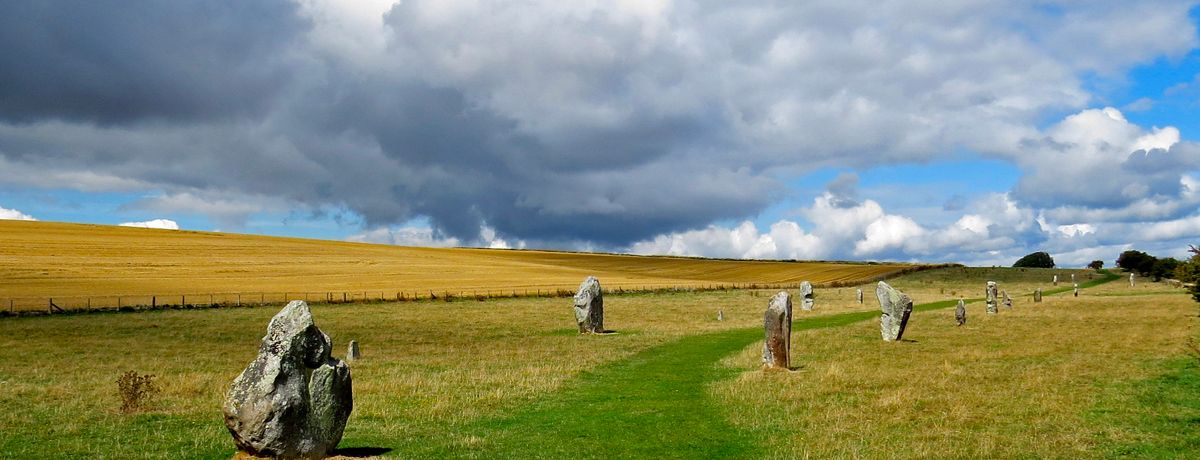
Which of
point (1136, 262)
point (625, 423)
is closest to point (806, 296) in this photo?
point (625, 423)

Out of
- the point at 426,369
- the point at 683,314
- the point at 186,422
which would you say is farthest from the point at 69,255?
the point at 186,422

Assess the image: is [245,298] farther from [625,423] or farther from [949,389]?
[949,389]

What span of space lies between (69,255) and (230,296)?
95.1 feet

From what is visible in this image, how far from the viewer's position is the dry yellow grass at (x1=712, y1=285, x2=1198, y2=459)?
15.1m

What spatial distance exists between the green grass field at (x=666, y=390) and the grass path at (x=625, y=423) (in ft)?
0.25

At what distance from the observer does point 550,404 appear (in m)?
20.3

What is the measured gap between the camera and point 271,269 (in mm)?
83500

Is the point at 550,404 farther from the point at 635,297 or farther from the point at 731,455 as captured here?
the point at 635,297

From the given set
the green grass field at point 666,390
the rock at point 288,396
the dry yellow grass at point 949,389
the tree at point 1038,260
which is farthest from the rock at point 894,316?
the tree at point 1038,260

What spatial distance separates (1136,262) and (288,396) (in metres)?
119

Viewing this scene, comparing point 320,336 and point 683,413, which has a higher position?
point 320,336

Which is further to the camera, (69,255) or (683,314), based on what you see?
(69,255)

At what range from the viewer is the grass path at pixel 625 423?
593 inches

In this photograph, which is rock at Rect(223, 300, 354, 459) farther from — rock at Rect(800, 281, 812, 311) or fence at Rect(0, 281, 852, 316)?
rock at Rect(800, 281, 812, 311)
